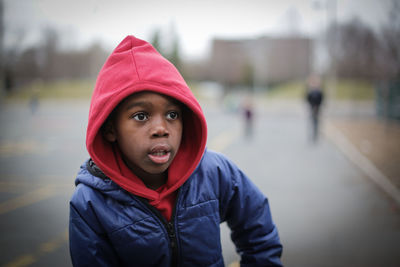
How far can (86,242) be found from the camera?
132cm

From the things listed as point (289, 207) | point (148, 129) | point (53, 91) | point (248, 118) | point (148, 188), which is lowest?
point (289, 207)

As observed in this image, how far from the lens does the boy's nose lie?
4.37 feet

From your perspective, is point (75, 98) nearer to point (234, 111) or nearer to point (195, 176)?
point (234, 111)

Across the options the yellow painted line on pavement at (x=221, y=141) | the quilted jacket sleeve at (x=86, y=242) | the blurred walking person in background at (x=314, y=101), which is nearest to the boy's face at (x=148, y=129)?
the quilted jacket sleeve at (x=86, y=242)

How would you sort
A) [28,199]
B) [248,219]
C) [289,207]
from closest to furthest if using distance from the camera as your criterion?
[248,219], [289,207], [28,199]

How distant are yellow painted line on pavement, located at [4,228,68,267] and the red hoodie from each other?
2408 millimetres

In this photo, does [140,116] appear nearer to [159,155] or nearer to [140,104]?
[140,104]

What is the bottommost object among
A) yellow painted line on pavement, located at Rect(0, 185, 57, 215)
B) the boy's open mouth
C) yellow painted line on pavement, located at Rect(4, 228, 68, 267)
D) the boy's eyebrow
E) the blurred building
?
yellow painted line on pavement, located at Rect(0, 185, 57, 215)

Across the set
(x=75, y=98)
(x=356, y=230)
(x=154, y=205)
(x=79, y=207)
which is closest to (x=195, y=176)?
(x=154, y=205)

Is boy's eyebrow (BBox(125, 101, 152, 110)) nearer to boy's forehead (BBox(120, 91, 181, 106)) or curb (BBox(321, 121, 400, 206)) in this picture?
boy's forehead (BBox(120, 91, 181, 106))

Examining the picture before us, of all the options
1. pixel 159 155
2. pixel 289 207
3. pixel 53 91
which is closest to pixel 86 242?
pixel 159 155

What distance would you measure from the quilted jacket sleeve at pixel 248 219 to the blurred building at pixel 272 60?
5155 cm

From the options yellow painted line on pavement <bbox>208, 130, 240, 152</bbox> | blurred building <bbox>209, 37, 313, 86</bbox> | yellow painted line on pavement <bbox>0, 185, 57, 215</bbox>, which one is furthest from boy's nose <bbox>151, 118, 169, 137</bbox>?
blurred building <bbox>209, 37, 313, 86</bbox>

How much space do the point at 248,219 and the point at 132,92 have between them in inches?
32.3
